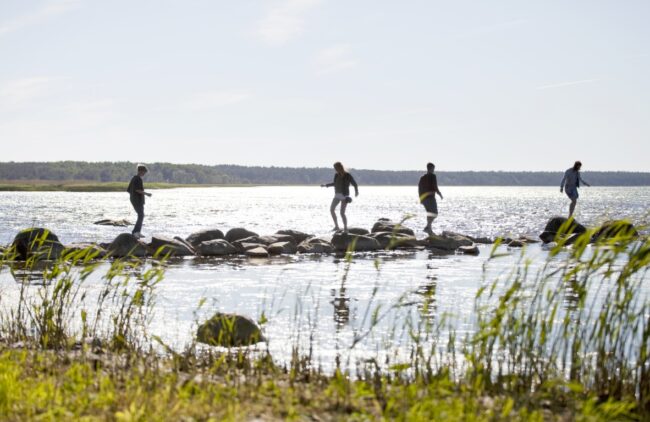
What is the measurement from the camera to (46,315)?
7469mm

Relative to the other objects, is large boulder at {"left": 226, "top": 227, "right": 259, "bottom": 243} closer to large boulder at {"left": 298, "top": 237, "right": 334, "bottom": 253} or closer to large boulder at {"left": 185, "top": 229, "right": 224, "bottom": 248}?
large boulder at {"left": 185, "top": 229, "right": 224, "bottom": 248}

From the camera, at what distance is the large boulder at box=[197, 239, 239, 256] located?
19.6m

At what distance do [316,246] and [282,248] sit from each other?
1.03 metres

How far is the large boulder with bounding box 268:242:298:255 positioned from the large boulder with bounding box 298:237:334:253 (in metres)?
0.21

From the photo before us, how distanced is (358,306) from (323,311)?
742 mm

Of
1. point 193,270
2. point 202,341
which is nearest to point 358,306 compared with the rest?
point 202,341

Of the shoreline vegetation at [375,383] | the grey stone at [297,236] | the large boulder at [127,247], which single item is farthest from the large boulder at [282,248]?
the shoreline vegetation at [375,383]

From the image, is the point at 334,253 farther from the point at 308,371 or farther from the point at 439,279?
the point at 308,371

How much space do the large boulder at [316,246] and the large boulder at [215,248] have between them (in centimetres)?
190

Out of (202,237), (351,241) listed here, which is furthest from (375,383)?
(202,237)

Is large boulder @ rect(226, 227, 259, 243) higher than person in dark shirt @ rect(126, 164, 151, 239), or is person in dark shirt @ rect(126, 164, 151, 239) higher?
person in dark shirt @ rect(126, 164, 151, 239)

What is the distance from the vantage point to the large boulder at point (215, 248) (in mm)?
19597

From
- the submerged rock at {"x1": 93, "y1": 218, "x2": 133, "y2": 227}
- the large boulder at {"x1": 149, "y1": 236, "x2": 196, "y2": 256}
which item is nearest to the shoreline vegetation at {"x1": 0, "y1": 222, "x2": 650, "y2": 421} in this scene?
the large boulder at {"x1": 149, "y1": 236, "x2": 196, "y2": 256}

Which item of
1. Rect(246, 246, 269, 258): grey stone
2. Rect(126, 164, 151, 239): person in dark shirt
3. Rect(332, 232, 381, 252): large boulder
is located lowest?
Rect(246, 246, 269, 258): grey stone
